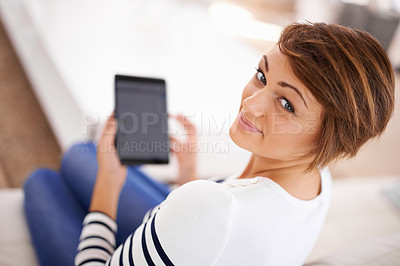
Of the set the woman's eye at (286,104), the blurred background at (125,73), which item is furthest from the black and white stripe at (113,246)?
the blurred background at (125,73)

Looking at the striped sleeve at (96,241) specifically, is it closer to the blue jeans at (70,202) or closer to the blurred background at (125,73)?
the blue jeans at (70,202)

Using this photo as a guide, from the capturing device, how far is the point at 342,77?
468 millimetres

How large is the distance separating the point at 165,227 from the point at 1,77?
198cm

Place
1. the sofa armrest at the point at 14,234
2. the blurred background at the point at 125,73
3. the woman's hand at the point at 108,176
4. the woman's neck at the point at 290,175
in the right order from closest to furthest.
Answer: the woman's neck at the point at 290,175
the woman's hand at the point at 108,176
the sofa armrest at the point at 14,234
the blurred background at the point at 125,73

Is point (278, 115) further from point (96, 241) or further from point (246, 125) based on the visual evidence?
point (96, 241)

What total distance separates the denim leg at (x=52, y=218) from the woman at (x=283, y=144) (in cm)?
26

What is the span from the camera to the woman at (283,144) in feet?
1.57

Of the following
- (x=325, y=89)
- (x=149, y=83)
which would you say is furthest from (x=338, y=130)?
(x=149, y=83)

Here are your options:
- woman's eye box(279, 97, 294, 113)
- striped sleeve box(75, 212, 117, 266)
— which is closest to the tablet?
striped sleeve box(75, 212, 117, 266)

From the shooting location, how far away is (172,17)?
2594mm

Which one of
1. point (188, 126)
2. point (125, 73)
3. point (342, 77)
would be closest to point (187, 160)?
point (188, 126)

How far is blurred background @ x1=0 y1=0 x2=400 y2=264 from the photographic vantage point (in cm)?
139

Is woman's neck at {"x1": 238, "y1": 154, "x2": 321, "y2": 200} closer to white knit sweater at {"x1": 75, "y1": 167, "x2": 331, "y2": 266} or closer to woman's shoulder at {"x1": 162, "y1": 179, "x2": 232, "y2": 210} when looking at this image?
white knit sweater at {"x1": 75, "y1": 167, "x2": 331, "y2": 266}

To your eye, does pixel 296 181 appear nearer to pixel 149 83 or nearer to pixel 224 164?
pixel 149 83
